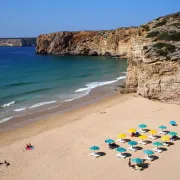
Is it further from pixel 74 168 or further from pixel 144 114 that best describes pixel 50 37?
pixel 74 168

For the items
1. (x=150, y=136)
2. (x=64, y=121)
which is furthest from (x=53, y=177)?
(x=64, y=121)

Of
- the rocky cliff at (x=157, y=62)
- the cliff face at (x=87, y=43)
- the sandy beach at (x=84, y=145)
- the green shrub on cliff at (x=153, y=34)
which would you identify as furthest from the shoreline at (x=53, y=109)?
the cliff face at (x=87, y=43)

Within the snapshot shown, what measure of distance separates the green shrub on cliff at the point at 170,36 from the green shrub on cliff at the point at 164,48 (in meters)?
1.60

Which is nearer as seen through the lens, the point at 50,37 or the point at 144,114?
the point at 144,114

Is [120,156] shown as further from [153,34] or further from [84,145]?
[153,34]

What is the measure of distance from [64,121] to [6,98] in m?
12.5

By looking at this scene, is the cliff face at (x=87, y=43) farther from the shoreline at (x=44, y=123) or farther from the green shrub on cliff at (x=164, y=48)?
the shoreline at (x=44, y=123)

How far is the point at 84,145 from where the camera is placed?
64.1ft

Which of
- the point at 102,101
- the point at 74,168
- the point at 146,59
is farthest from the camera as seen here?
the point at 102,101

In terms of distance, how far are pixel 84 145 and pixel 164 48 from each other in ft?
49.8

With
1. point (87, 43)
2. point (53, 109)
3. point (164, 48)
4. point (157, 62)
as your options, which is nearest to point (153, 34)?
point (164, 48)

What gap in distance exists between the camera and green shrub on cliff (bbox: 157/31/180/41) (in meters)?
30.6

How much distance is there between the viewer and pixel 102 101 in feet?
109

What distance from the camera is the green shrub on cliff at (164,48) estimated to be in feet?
94.1
